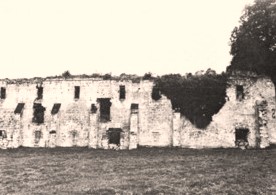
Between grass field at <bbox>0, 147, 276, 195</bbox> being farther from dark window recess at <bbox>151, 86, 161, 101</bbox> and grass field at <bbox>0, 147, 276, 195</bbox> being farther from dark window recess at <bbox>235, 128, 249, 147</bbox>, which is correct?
dark window recess at <bbox>151, 86, 161, 101</bbox>

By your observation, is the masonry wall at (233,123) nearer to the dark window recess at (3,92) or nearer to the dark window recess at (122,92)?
the dark window recess at (122,92)

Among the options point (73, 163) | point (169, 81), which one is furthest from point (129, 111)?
point (73, 163)

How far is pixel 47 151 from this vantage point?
117ft

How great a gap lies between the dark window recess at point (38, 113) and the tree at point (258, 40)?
19.5 metres

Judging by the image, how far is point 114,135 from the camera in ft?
123

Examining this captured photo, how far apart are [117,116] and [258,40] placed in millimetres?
15502

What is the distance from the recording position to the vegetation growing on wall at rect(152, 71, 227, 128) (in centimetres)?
3616

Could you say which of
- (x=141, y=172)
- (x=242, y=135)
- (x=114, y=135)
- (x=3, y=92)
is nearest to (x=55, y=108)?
(x=3, y=92)

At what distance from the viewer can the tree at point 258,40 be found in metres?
38.7

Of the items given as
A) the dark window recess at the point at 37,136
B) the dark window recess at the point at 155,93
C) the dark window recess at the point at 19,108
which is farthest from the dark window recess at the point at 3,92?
the dark window recess at the point at 155,93

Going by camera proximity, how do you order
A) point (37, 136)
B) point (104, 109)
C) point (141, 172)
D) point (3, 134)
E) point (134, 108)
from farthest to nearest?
point (3, 134) < point (37, 136) < point (104, 109) < point (134, 108) < point (141, 172)

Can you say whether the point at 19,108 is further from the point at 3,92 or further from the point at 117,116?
the point at 117,116

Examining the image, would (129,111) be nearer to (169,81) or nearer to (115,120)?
(115,120)

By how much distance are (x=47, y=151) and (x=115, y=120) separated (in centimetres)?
678
